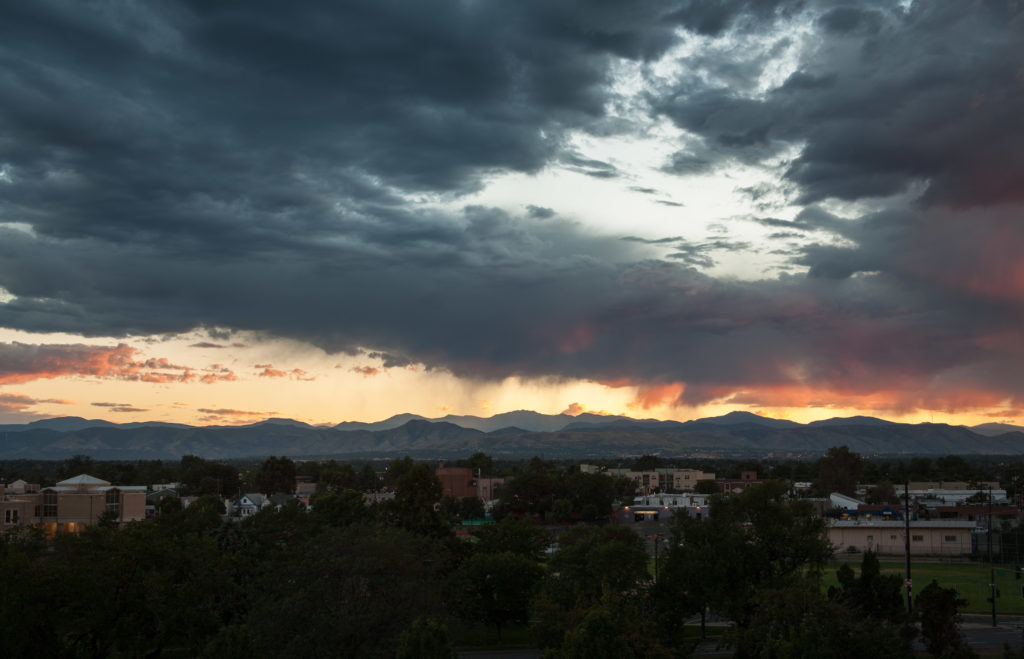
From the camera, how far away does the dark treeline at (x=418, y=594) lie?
1289 inches

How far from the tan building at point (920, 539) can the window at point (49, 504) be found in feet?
303

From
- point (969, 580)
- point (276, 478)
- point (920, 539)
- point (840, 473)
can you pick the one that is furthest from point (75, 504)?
point (840, 473)

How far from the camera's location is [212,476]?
607 ft

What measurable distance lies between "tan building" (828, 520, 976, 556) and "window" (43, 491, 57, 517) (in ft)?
303

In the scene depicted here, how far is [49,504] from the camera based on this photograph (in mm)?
107000

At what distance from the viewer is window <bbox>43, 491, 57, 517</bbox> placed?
349ft

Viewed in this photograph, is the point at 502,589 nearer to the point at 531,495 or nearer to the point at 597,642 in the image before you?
the point at 597,642

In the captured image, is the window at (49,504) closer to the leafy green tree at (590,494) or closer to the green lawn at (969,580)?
the leafy green tree at (590,494)

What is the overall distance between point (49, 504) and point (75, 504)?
9.48 feet

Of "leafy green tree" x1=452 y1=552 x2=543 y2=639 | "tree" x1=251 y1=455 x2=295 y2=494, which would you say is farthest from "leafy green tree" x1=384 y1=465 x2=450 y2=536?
"tree" x1=251 y1=455 x2=295 y2=494

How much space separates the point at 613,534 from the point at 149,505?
Answer: 114m

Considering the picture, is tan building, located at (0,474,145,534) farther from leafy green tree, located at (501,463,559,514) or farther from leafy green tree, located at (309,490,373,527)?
leafy green tree, located at (501,463,559,514)

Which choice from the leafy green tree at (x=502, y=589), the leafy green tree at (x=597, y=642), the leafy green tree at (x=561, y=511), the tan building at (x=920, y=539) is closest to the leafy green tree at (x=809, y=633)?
the leafy green tree at (x=597, y=642)

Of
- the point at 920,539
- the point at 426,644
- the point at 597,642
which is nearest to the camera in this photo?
the point at 426,644
